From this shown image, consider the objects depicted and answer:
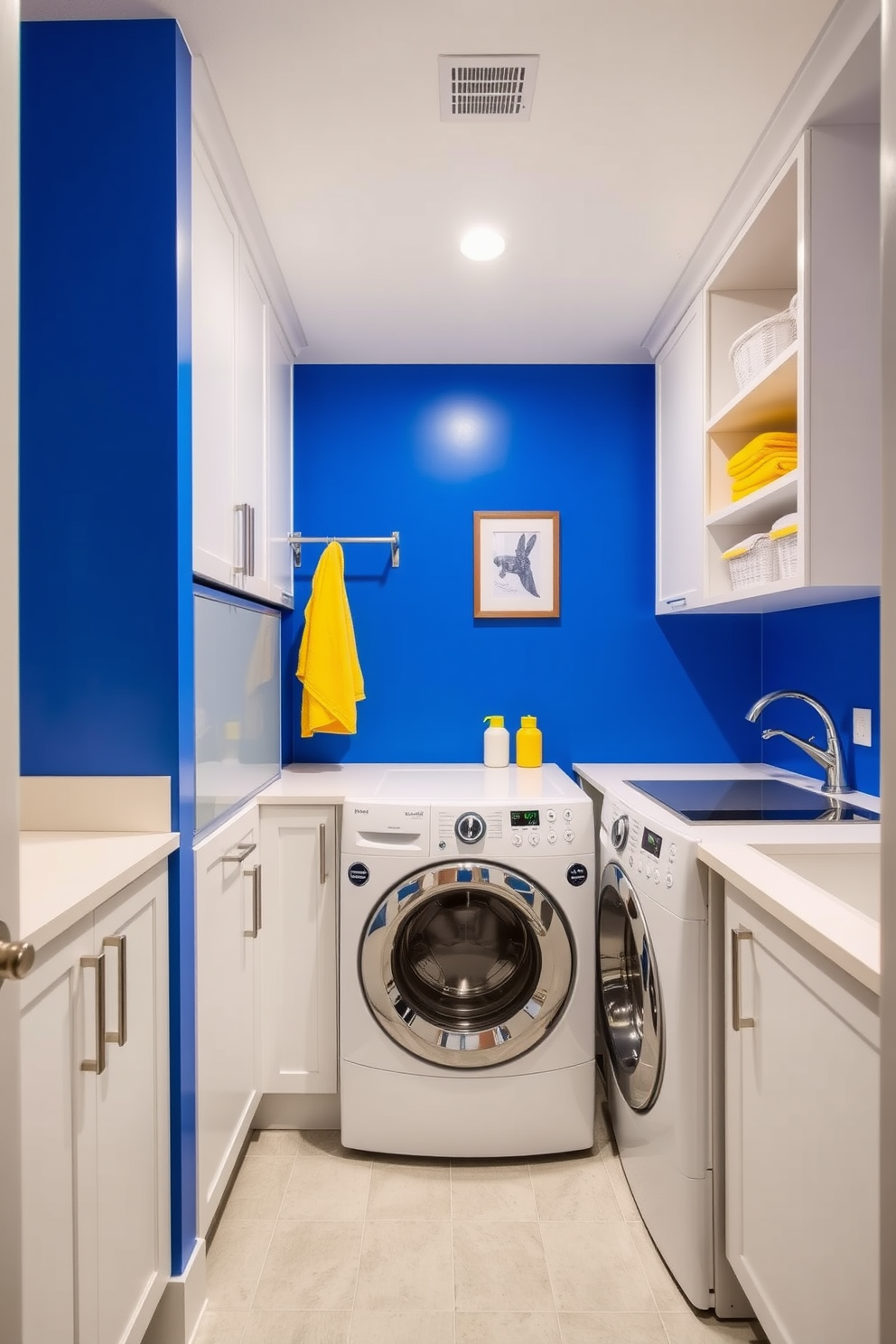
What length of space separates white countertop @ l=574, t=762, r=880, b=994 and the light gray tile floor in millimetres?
934

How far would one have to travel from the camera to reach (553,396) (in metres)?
2.78

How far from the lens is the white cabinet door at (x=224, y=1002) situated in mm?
1592

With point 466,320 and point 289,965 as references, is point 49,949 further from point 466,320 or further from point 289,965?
point 466,320

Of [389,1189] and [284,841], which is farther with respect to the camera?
[284,841]

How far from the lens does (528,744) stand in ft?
8.66

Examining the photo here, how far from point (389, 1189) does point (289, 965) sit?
1.95 feet

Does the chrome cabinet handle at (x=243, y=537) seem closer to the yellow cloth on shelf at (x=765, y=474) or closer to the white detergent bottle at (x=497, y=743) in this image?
the white detergent bottle at (x=497, y=743)

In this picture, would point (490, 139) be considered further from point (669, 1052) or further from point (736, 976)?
point (669, 1052)

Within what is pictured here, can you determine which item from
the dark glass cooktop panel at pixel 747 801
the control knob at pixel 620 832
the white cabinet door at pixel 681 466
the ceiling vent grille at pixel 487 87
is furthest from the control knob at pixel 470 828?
the ceiling vent grille at pixel 487 87

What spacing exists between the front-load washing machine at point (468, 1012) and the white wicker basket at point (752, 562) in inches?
28.0

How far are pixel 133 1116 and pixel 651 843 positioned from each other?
113cm

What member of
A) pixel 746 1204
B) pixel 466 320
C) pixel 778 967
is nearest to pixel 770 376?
pixel 466 320

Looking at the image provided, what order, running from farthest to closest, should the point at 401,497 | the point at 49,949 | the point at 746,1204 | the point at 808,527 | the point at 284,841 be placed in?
the point at 401,497 < the point at 284,841 < the point at 808,527 < the point at 746,1204 < the point at 49,949

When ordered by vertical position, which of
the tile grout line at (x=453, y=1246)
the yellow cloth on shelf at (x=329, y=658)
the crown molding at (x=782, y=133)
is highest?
the crown molding at (x=782, y=133)
